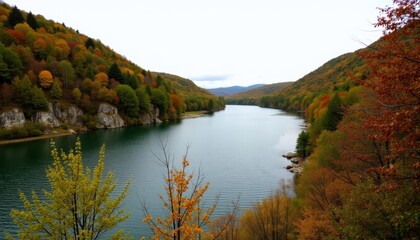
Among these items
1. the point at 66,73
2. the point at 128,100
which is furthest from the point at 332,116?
the point at 66,73

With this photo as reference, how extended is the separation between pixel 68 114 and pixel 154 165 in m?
55.0

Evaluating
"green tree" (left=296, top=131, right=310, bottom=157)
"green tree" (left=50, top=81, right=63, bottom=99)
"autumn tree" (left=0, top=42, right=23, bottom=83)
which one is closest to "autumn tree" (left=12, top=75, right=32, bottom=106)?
"autumn tree" (left=0, top=42, right=23, bottom=83)

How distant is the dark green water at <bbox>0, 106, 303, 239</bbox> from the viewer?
34031 millimetres

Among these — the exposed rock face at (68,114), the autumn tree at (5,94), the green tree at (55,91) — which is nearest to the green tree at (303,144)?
the exposed rock face at (68,114)

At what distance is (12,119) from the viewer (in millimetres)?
74000

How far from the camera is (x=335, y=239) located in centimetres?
1041

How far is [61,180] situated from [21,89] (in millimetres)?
82090

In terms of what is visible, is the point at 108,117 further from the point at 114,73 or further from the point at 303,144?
the point at 303,144

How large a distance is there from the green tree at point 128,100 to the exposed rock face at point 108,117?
4.49 m

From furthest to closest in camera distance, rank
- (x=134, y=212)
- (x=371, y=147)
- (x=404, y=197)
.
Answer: (x=134, y=212), (x=371, y=147), (x=404, y=197)

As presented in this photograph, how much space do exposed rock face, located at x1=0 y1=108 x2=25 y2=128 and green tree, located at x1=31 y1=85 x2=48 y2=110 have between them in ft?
16.4

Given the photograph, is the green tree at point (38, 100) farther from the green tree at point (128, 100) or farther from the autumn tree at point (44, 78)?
the green tree at point (128, 100)

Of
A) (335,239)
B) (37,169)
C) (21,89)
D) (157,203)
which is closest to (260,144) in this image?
(157,203)

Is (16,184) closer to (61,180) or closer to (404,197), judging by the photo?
(61,180)
